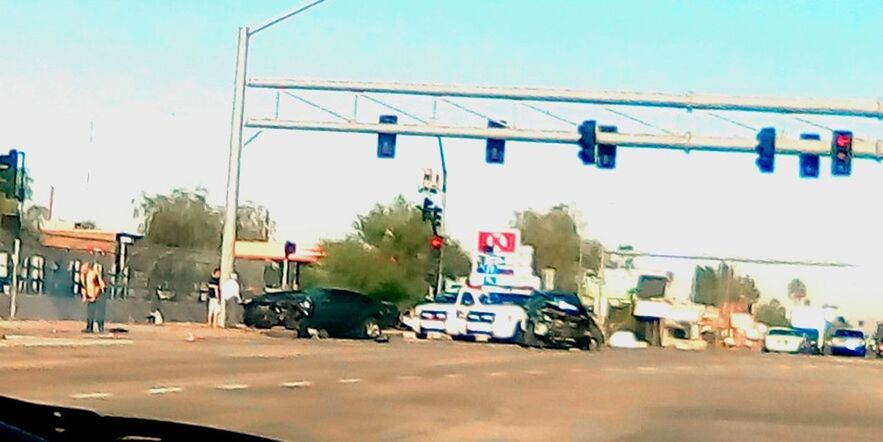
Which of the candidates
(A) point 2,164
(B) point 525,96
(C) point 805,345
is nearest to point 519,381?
(A) point 2,164

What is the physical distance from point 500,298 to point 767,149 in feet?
39.4

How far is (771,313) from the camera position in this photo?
133875 mm

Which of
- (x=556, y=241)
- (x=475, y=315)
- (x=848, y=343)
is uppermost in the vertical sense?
(x=556, y=241)

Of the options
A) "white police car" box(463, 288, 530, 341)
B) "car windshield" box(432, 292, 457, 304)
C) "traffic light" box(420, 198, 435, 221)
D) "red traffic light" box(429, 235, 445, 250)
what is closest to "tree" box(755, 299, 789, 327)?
"traffic light" box(420, 198, 435, 221)

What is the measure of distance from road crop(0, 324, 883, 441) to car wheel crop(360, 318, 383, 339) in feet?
Result: 28.7

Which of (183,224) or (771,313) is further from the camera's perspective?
(771,313)

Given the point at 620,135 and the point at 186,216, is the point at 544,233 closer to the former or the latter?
the point at 186,216

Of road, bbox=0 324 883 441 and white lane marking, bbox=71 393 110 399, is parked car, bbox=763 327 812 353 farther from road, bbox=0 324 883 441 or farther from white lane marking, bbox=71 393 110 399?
white lane marking, bbox=71 393 110 399

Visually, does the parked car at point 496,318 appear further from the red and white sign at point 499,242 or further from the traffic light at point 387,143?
the red and white sign at point 499,242

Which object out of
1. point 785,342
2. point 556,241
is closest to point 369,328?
point 785,342

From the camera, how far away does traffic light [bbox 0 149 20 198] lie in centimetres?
2912

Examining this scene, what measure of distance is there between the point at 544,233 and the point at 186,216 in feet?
75.5

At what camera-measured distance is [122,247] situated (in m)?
44.0

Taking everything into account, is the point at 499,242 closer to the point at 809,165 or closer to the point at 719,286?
the point at 809,165
